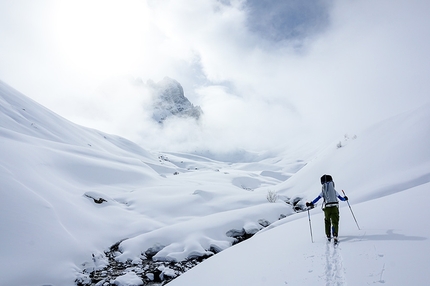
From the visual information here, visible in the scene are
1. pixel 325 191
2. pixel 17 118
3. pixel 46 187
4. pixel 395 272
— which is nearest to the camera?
pixel 395 272

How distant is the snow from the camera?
15.5 feet

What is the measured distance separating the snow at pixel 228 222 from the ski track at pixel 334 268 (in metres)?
0.02

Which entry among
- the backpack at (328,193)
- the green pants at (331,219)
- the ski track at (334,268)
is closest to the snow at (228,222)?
the ski track at (334,268)

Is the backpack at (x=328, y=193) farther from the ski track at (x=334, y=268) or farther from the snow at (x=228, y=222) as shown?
the ski track at (x=334, y=268)

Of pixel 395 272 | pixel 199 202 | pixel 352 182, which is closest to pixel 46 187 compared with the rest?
pixel 199 202

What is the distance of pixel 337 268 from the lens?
443 cm

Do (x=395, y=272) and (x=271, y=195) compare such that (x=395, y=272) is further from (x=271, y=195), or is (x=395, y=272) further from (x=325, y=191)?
(x=271, y=195)

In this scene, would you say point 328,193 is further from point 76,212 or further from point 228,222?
point 76,212

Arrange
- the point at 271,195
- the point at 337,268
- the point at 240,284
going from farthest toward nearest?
the point at 271,195 → the point at 240,284 → the point at 337,268

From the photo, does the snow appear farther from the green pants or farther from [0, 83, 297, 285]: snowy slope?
the green pants

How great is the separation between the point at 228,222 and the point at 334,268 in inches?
355

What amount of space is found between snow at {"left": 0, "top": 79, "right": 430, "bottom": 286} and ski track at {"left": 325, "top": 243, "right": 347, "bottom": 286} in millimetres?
23

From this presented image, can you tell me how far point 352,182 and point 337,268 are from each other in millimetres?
14276

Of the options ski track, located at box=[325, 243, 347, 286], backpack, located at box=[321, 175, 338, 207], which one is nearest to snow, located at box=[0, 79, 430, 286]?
ski track, located at box=[325, 243, 347, 286]
